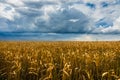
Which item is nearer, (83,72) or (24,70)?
(83,72)

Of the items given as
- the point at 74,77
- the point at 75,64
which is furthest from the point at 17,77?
the point at 75,64

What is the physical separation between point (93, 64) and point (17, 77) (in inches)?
103

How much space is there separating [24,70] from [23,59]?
1.60 metres

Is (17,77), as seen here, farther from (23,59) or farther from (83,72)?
(23,59)

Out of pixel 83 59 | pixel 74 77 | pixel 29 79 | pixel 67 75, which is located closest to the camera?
pixel 67 75

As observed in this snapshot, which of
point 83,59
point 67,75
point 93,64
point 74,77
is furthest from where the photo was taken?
point 83,59

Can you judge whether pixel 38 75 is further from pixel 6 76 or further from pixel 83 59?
pixel 83 59

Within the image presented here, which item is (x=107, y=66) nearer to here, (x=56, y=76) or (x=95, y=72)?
(x=95, y=72)

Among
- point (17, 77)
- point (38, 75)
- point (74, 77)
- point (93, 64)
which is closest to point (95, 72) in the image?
point (93, 64)

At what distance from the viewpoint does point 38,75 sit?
7.84 metres

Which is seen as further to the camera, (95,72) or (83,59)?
(83,59)

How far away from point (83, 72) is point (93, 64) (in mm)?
1068

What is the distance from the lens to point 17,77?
7.51m

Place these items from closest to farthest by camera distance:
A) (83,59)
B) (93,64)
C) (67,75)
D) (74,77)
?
(67,75)
(74,77)
(93,64)
(83,59)
